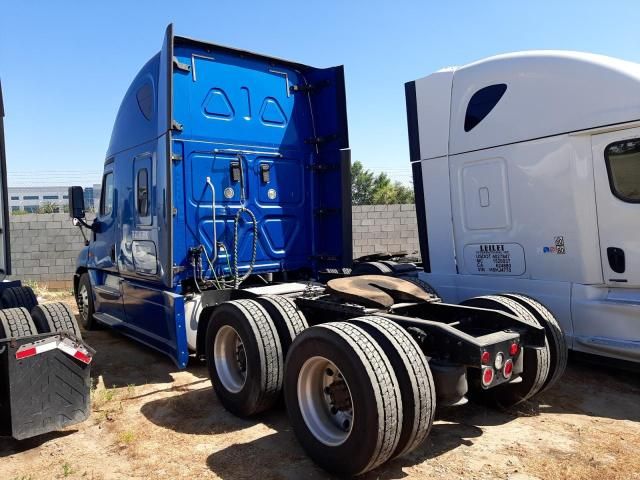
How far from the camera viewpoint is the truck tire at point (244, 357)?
13.5 feet

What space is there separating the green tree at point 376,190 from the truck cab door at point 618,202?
146ft

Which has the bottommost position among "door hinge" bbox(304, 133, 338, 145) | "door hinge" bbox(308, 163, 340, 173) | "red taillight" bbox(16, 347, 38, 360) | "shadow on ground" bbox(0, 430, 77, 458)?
"shadow on ground" bbox(0, 430, 77, 458)

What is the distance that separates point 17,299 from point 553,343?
5002 mm

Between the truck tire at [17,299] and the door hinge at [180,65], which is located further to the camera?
the door hinge at [180,65]

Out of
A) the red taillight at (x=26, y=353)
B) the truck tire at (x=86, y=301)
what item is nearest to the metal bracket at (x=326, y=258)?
the red taillight at (x=26, y=353)

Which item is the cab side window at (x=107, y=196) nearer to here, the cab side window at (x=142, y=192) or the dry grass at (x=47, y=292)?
the cab side window at (x=142, y=192)

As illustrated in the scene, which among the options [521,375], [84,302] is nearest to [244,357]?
[521,375]

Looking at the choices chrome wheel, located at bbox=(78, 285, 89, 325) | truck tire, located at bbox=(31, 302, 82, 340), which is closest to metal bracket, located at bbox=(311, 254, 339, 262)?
truck tire, located at bbox=(31, 302, 82, 340)

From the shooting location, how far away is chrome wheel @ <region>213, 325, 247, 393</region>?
4586mm

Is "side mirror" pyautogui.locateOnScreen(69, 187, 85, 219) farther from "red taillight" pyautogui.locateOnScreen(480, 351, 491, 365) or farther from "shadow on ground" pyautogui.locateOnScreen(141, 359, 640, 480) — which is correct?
"red taillight" pyautogui.locateOnScreen(480, 351, 491, 365)

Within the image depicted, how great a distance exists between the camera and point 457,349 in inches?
133

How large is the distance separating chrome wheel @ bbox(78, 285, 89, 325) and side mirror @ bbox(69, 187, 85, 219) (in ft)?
4.87

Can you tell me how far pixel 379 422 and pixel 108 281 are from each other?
5.51 meters

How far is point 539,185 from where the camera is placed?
543 centimetres
